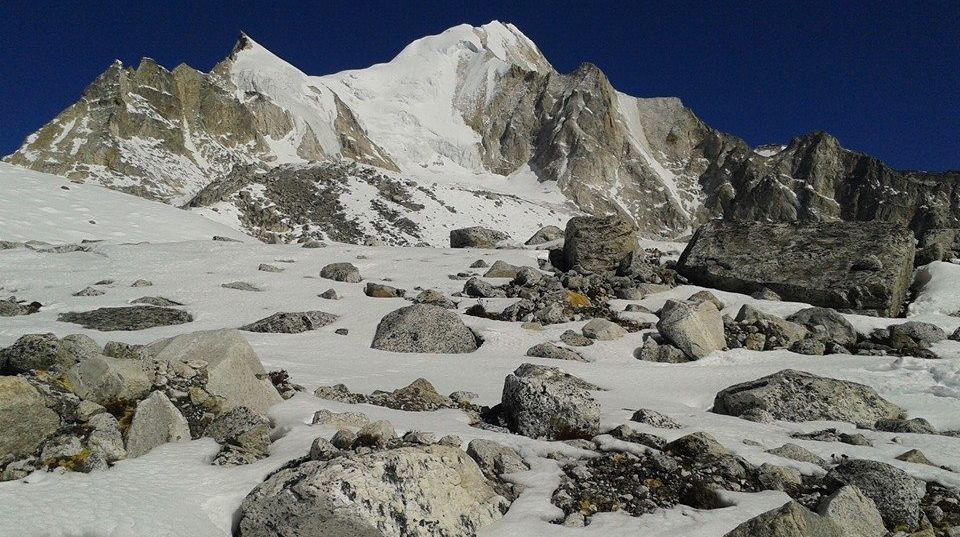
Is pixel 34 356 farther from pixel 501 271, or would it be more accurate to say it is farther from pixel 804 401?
pixel 501 271

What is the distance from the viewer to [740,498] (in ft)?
15.3

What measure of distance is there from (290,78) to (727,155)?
360 feet

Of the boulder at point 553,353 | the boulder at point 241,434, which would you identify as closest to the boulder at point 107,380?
the boulder at point 241,434

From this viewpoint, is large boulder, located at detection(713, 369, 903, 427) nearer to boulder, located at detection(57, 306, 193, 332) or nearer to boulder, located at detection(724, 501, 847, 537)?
boulder, located at detection(724, 501, 847, 537)

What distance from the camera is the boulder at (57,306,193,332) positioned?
10.9m

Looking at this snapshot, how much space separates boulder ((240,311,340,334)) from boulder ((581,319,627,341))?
18.2 ft

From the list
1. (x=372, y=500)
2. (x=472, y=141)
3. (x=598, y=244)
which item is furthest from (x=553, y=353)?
(x=472, y=141)

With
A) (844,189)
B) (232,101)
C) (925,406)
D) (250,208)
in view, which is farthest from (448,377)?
(844,189)

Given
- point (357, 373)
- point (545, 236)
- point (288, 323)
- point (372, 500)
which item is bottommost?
point (357, 373)

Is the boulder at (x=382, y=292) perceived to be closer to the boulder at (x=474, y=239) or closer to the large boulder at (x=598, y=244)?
the large boulder at (x=598, y=244)

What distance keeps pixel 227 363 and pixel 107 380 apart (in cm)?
115

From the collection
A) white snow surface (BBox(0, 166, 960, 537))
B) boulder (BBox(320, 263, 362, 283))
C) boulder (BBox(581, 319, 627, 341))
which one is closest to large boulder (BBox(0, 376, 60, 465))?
white snow surface (BBox(0, 166, 960, 537))

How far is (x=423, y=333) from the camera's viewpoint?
1089 cm

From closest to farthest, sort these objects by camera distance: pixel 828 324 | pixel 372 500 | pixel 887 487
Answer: pixel 372 500, pixel 887 487, pixel 828 324
